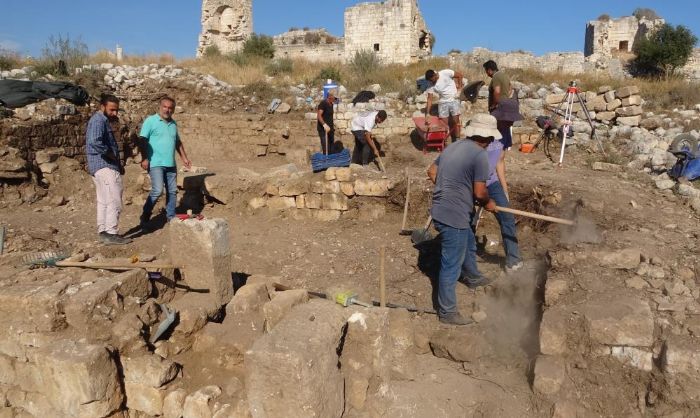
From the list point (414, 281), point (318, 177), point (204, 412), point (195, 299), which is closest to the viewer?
point (204, 412)

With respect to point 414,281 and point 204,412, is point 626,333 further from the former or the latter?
point 204,412

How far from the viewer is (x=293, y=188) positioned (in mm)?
7590

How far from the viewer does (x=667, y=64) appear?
63.4 ft

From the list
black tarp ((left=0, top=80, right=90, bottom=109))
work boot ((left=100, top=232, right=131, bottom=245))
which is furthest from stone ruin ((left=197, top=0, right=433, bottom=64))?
work boot ((left=100, top=232, right=131, bottom=245))

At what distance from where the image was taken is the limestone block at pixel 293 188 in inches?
298

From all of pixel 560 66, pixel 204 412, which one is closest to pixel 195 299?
pixel 204 412

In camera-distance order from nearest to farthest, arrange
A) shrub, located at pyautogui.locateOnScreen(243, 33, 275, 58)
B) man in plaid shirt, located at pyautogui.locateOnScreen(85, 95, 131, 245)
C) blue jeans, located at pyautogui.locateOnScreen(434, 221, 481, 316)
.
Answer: blue jeans, located at pyautogui.locateOnScreen(434, 221, 481, 316) < man in plaid shirt, located at pyautogui.locateOnScreen(85, 95, 131, 245) < shrub, located at pyautogui.locateOnScreen(243, 33, 275, 58)

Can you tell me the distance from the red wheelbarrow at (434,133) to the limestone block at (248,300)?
6.51 m

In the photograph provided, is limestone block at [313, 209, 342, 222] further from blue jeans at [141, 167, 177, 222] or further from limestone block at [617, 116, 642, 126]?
limestone block at [617, 116, 642, 126]

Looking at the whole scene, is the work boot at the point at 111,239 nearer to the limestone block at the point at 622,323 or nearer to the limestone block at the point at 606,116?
the limestone block at the point at 622,323

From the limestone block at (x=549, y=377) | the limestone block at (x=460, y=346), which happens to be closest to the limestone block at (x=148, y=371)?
the limestone block at (x=460, y=346)

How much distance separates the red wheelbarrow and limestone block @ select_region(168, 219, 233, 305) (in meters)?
6.43

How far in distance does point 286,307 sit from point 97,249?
11.5 feet

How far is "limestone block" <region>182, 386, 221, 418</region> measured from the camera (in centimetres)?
317
